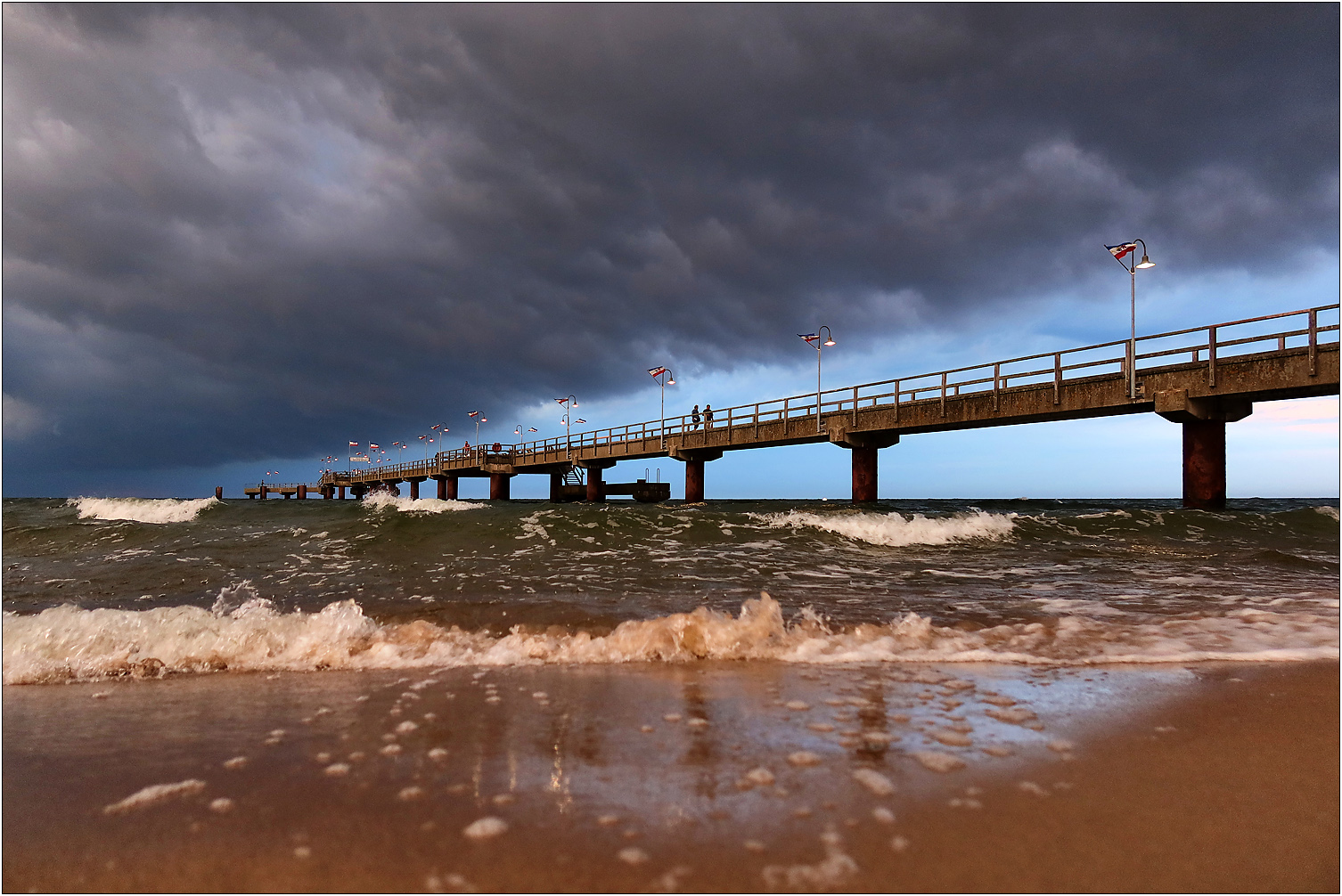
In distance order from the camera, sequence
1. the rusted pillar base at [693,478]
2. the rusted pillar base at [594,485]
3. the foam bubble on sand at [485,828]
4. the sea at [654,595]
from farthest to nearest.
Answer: the rusted pillar base at [594,485]
the rusted pillar base at [693,478]
the sea at [654,595]
the foam bubble on sand at [485,828]

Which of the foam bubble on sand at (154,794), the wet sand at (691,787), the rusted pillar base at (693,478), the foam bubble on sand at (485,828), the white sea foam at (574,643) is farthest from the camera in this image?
the rusted pillar base at (693,478)

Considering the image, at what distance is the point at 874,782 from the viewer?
2.47 meters

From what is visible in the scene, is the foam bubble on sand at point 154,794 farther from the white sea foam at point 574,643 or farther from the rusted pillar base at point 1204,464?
the rusted pillar base at point 1204,464

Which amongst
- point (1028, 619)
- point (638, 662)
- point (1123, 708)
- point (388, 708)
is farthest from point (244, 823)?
point (1028, 619)

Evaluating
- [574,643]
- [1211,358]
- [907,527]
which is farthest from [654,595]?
[1211,358]

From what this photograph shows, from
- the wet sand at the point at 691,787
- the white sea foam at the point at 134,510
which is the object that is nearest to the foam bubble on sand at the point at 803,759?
the wet sand at the point at 691,787

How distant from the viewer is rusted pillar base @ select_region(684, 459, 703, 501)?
3812 centimetres

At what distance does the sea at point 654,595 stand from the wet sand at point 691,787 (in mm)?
910

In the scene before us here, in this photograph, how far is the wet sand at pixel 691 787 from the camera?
1.90m

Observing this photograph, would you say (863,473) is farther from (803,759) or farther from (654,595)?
(803,759)

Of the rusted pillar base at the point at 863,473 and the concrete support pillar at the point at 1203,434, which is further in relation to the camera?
the rusted pillar base at the point at 863,473

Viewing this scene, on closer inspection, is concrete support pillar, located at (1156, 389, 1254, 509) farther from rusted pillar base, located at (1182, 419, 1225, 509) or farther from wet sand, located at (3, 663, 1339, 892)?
wet sand, located at (3, 663, 1339, 892)

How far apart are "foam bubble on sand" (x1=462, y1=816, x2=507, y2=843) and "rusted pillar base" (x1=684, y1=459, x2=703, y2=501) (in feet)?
117

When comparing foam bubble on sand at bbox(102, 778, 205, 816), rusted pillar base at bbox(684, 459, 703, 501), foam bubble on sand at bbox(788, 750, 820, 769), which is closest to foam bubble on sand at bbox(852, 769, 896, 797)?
foam bubble on sand at bbox(788, 750, 820, 769)
